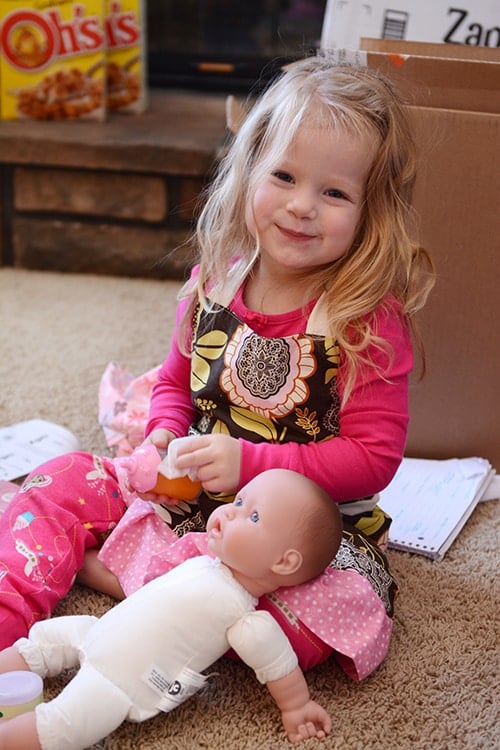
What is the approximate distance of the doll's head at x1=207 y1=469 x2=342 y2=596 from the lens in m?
0.83

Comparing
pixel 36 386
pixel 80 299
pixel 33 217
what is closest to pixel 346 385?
pixel 36 386

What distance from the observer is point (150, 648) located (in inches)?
31.7

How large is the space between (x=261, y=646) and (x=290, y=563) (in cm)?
8

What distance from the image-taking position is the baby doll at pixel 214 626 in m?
0.80

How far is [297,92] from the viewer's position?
3.16 feet

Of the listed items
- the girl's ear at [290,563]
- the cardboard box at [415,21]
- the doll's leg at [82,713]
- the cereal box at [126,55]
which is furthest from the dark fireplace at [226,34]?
the doll's leg at [82,713]

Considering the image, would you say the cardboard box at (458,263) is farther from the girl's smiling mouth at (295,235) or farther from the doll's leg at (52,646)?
the doll's leg at (52,646)

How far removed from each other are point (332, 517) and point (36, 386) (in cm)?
84

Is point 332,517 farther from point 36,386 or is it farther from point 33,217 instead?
point 33,217

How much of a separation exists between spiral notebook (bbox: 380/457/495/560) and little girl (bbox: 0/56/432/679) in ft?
0.40

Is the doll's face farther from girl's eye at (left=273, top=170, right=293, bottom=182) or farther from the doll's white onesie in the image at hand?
girl's eye at (left=273, top=170, right=293, bottom=182)

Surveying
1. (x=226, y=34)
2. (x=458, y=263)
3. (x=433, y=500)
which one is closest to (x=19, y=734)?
(x=433, y=500)

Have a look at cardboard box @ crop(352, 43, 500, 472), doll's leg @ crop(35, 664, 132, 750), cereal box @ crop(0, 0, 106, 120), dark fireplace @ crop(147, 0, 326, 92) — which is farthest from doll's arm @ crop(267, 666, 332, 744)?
dark fireplace @ crop(147, 0, 326, 92)

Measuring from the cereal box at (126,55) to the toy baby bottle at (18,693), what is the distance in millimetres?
1709
